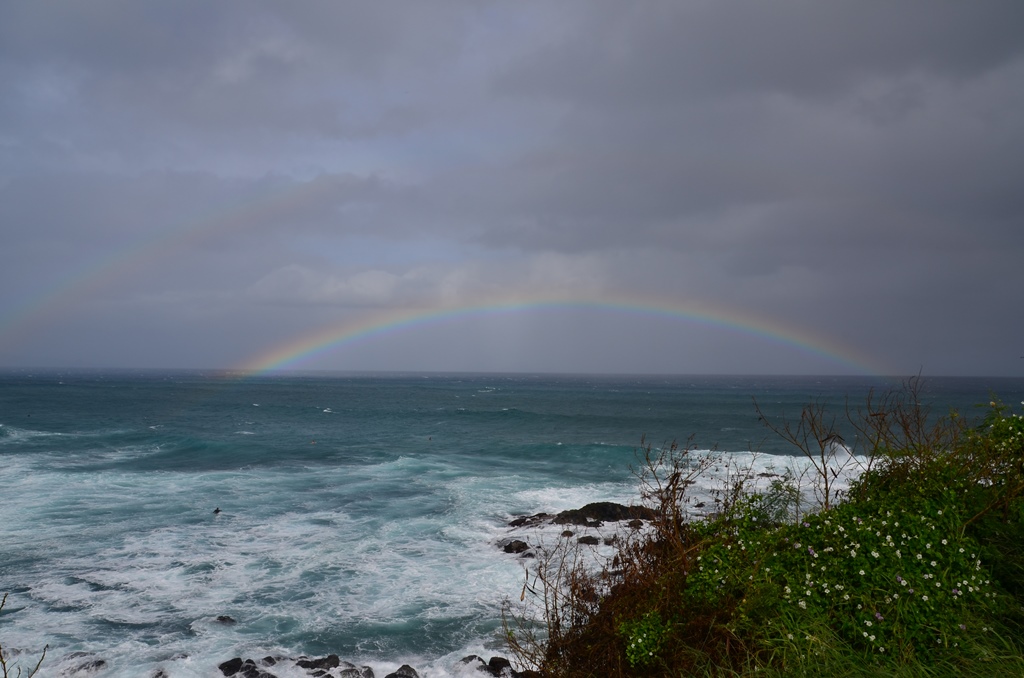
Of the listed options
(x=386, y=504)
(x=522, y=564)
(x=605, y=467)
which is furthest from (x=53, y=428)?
(x=522, y=564)

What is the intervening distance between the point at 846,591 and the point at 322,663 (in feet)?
28.9

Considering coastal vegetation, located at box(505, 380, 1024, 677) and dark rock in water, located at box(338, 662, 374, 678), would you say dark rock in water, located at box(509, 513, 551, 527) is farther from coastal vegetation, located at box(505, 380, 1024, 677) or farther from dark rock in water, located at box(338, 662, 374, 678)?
coastal vegetation, located at box(505, 380, 1024, 677)

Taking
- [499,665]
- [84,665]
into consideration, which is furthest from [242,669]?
[499,665]

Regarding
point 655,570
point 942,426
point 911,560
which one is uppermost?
point 942,426

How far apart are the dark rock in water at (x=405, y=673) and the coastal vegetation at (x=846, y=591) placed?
4.20 m

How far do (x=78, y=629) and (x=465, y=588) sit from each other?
7.86m

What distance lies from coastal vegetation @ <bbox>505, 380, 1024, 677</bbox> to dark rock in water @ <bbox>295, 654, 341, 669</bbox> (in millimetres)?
5362

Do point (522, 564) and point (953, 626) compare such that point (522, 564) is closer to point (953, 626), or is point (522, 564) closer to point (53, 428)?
point (953, 626)

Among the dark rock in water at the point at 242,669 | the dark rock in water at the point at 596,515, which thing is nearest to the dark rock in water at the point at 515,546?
the dark rock in water at the point at 596,515

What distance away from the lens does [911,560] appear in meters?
6.09

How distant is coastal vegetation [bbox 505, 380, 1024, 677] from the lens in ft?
17.8

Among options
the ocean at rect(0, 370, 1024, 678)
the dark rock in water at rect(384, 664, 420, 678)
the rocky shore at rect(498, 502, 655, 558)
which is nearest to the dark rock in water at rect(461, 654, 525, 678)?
the ocean at rect(0, 370, 1024, 678)

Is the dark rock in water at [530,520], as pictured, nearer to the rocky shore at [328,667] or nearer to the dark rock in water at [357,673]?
the rocky shore at [328,667]

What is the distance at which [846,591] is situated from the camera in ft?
19.7
